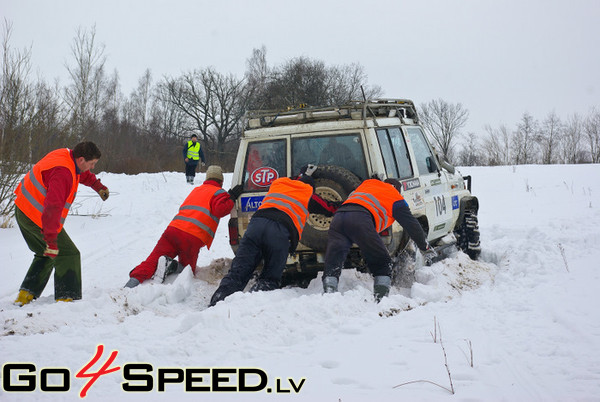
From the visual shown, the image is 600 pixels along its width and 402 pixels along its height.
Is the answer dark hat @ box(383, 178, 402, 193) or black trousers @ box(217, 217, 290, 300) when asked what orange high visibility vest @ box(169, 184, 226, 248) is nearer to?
black trousers @ box(217, 217, 290, 300)

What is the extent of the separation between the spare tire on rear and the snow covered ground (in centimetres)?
54

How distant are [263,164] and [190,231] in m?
1.20

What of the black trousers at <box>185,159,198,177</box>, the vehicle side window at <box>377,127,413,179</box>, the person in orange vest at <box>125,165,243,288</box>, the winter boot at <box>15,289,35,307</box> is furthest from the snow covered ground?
the black trousers at <box>185,159,198,177</box>

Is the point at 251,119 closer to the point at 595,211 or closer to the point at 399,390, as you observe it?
the point at 399,390

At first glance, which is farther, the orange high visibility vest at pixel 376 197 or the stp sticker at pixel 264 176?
the stp sticker at pixel 264 176

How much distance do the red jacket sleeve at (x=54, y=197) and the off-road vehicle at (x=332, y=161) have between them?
6.03ft

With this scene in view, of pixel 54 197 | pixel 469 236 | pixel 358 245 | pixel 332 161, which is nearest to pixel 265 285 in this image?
pixel 358 245

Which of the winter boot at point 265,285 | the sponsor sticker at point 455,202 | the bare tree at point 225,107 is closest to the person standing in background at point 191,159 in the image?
the sponsor sticker at point 455,202

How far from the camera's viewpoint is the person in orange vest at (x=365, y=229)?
517cm

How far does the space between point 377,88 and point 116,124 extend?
24.1 metres

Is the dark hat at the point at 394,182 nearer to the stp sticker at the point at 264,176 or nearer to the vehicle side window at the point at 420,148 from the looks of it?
the vehicle side window at the point at 420,148

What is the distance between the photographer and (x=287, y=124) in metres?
6.04

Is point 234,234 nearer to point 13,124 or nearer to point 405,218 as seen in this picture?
point 405,218

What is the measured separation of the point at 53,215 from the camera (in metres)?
5.06
